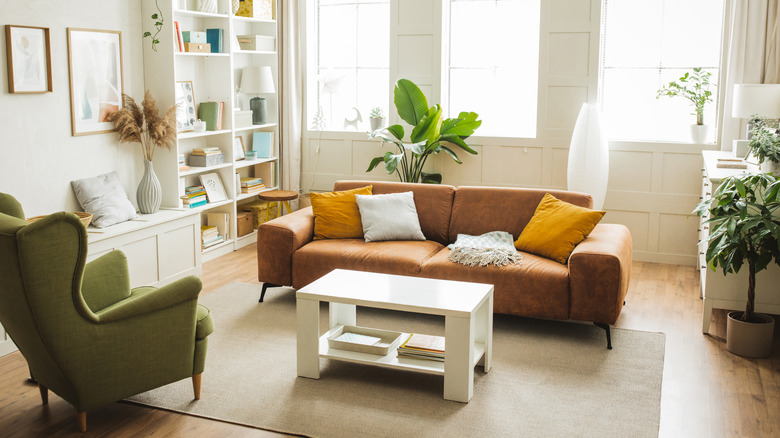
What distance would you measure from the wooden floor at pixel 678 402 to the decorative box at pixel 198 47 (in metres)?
2.68

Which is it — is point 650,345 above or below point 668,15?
below

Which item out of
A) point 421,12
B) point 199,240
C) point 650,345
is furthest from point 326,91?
point 650,345

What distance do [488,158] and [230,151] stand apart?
7.33 feet

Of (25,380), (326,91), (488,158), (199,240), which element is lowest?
(25,380)

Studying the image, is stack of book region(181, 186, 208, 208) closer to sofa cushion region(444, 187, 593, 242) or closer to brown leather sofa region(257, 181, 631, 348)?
brown leather sofa region(257, 181, 631, 348)

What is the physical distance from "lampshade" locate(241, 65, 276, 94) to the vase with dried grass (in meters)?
1.28

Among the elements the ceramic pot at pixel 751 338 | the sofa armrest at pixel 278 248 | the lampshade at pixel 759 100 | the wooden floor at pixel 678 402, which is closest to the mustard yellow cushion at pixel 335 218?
the sofa armrest at pixel 278 248

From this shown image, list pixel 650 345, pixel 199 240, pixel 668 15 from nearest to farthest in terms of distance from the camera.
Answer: pixel 650 345, pixel 199 240, pixel 668 15

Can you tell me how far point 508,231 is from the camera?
4.88 metres

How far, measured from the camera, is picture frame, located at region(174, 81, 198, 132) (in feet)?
19.0

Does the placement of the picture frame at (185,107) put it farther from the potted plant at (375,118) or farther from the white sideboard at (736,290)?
the white sideboard at (736,290)

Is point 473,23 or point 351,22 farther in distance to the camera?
point 351,22

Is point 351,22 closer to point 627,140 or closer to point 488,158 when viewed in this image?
point 488,158

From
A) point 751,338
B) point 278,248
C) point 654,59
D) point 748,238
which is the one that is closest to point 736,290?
point 751,338
